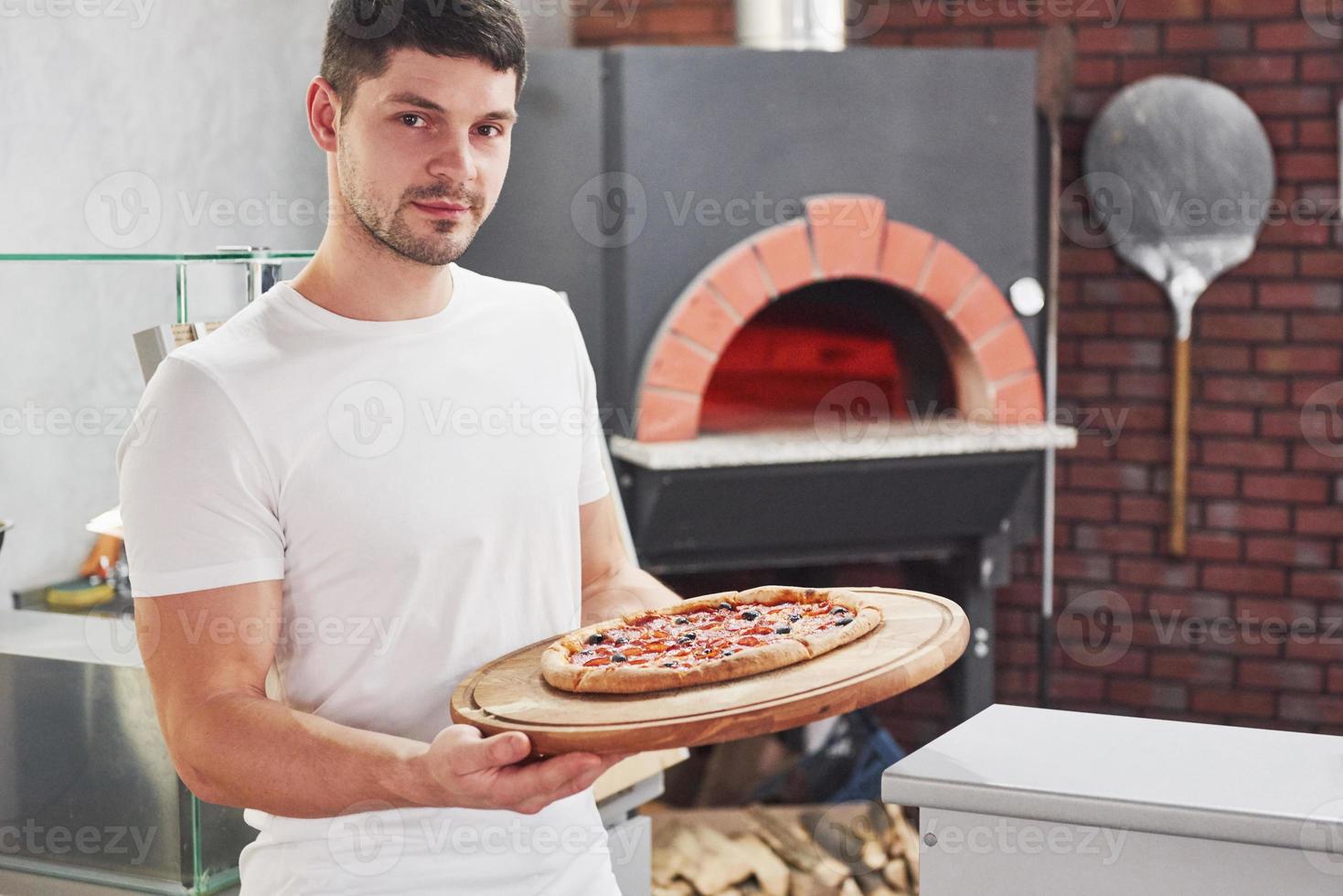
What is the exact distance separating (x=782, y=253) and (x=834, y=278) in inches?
5.9

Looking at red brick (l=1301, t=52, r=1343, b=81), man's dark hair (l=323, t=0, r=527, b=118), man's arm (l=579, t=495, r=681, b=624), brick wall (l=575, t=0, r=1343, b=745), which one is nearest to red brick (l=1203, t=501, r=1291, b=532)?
brick wall (l=575, t=0, r=1343, b=745)

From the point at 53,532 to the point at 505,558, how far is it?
472mm

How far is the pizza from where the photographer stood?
1.31 m

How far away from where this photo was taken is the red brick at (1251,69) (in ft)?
11.7

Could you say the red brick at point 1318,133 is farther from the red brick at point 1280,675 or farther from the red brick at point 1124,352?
the red brick at point 1280,675

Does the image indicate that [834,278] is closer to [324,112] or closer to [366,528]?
[324,112]

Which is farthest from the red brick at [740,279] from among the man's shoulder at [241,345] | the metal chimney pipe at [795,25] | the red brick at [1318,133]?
the man's shoulder at [241,345]

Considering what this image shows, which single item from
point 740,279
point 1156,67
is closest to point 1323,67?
point 1156,67

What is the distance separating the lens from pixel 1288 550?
3.67 metres

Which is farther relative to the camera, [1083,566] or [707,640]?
[1083,566]

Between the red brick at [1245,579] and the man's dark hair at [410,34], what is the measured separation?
290cm

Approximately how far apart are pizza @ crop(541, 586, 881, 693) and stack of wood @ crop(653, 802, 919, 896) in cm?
158

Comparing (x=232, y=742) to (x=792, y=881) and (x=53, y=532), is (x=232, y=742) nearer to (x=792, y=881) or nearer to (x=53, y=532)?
(x=53, y=532)

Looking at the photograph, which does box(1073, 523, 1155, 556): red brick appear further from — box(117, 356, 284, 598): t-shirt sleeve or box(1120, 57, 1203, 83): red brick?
box(117, 356, 284, 598): t-shirt sleeve
